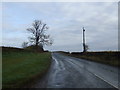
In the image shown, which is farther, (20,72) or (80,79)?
(20,72)

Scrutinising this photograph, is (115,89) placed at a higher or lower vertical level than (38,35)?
lower

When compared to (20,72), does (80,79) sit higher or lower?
lower

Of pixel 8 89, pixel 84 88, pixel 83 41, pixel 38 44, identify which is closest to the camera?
pixel 8 89

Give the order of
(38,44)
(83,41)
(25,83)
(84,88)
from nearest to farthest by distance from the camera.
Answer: (84,88) → (25,83) → (83,41) → (38,44)

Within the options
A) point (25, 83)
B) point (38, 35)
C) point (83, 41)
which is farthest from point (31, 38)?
point (25, 83)

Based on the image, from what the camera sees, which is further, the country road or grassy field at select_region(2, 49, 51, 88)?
the country road

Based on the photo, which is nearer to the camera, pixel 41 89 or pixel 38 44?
pixel 41 89

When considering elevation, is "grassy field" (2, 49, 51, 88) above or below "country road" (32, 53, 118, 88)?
above

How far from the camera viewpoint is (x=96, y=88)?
11359 millimetres

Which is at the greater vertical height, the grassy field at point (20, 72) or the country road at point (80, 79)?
the grassy field at point (20, 72)

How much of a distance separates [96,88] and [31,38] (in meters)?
83.5

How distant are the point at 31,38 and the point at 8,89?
8362 cm

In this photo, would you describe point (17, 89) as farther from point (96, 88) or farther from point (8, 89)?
point (96, 88)

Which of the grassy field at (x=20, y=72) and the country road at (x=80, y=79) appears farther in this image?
the country road at (x=80, y=79)
